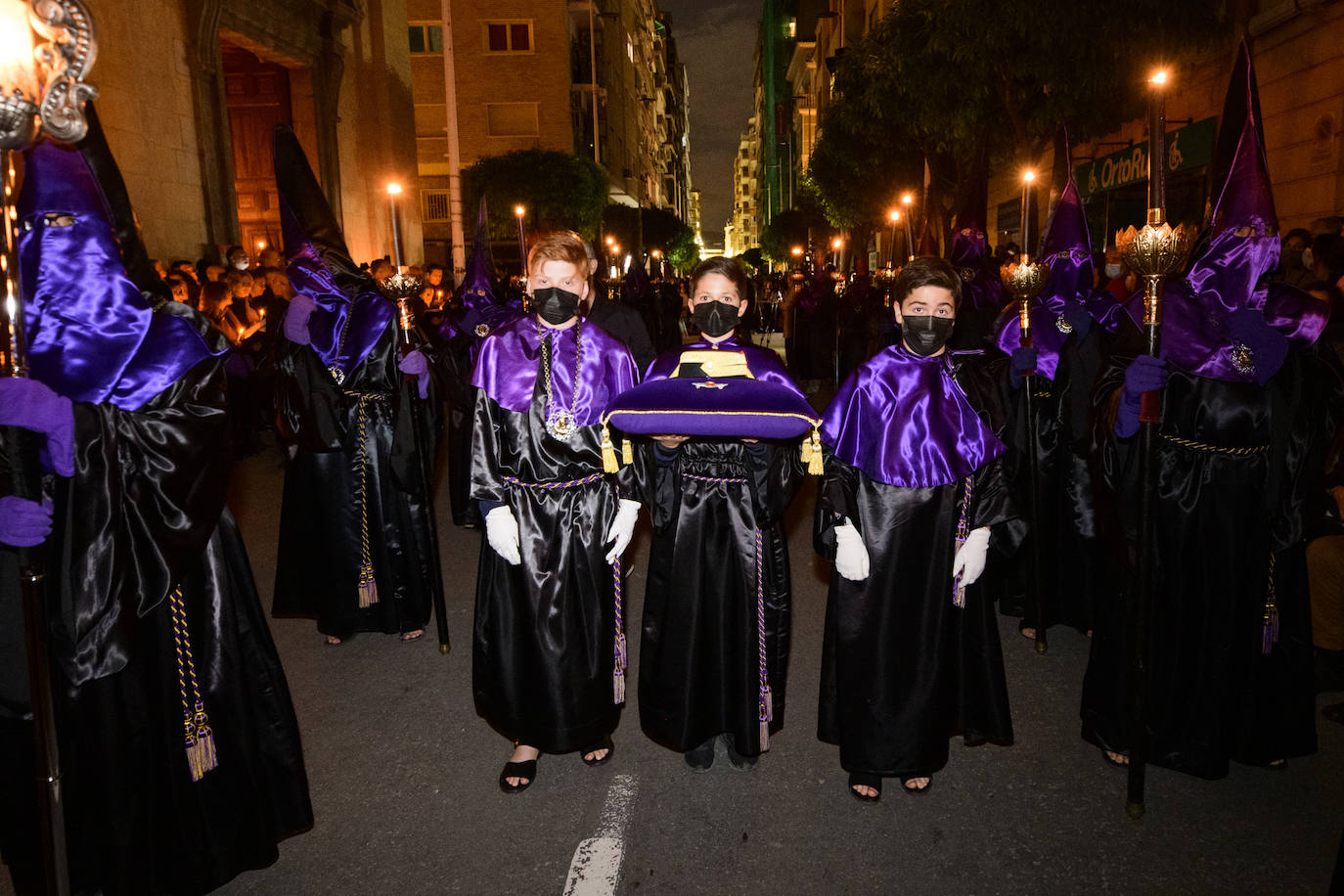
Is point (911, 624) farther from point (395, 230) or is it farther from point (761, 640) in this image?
point (395, 230)

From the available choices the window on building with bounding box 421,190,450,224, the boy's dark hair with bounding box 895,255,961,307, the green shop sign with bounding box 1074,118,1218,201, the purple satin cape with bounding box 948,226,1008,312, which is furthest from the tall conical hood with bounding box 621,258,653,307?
the window on building with bounding box 421,190,450,224

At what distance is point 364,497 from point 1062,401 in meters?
4.30

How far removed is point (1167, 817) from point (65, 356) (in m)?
4.21

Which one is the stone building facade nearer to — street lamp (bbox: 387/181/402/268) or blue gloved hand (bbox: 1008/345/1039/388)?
street lamp (bbox: 387/181/402/268)

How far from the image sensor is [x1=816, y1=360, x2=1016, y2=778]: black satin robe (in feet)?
11.6

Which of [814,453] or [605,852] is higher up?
[814,453]

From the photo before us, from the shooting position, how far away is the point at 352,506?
5434mm

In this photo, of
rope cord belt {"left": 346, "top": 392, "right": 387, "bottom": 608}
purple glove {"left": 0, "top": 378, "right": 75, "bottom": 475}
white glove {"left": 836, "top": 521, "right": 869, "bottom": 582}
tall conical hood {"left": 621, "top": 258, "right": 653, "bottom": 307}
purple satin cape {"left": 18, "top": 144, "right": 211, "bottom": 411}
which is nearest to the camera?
purple glove {"left": 0, "top": 378, "right": 75, "bottom": 475}

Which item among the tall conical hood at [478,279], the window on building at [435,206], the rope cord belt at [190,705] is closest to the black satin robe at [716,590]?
the rope cord belt at [190,705]

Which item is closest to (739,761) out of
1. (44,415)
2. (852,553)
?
(852,553)

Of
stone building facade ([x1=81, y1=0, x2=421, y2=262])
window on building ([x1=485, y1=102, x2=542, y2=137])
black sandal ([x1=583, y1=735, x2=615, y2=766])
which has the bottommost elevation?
black sandal ([x1=583, y1=735, x2=615, y2=766])

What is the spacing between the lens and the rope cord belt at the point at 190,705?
2.93 meters

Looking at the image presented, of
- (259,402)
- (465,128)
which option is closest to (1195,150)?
(259,402)

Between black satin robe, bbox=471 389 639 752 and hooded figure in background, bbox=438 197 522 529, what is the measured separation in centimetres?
321
